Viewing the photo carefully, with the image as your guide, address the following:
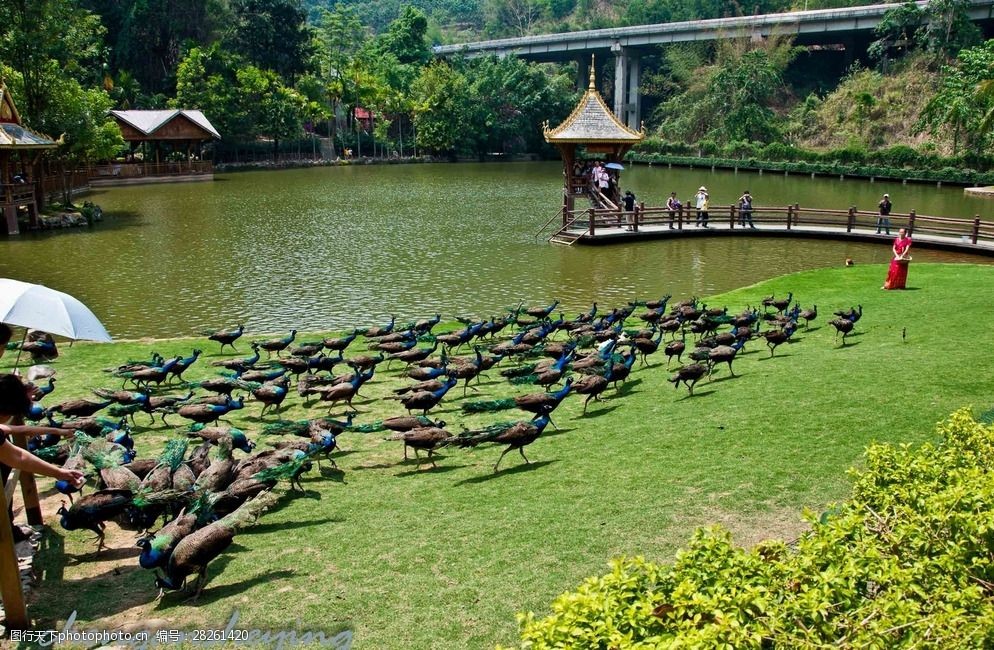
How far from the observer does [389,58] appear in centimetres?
10112

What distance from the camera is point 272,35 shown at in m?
87.8

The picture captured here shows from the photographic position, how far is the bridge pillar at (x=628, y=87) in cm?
10775

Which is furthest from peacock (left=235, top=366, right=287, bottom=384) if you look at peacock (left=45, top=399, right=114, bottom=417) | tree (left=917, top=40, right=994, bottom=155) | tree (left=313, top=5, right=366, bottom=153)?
tree (left=313, top=5, right=366, bottom=153)

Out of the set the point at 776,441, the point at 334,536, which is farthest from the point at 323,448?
the point at 776,441

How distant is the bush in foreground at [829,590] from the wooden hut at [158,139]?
65.6 metres

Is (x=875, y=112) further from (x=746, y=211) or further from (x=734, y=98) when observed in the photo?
(x=746, y=211)

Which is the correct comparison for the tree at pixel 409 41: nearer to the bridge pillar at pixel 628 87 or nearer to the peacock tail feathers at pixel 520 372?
the bridge pillar at pixel 628 87

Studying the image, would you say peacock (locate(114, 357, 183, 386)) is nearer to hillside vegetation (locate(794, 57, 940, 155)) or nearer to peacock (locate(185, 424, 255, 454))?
peacock (locate(185, 424, 255, 454))

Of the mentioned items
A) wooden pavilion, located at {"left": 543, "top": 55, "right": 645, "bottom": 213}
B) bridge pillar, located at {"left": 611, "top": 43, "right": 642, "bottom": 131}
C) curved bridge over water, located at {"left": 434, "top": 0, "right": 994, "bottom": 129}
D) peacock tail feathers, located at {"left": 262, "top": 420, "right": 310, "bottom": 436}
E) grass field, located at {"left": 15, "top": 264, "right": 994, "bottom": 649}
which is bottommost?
grass field, located at {"left": 15, "top": 264, "right": 994, "bottom": 649}

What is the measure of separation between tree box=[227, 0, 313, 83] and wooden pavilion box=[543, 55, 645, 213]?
59.8 m

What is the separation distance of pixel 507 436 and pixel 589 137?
28754 millimetres

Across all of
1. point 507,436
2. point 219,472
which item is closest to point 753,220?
point 507,436

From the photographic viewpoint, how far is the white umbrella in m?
7.69

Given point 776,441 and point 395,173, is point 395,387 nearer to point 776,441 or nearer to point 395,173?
point 776,441
